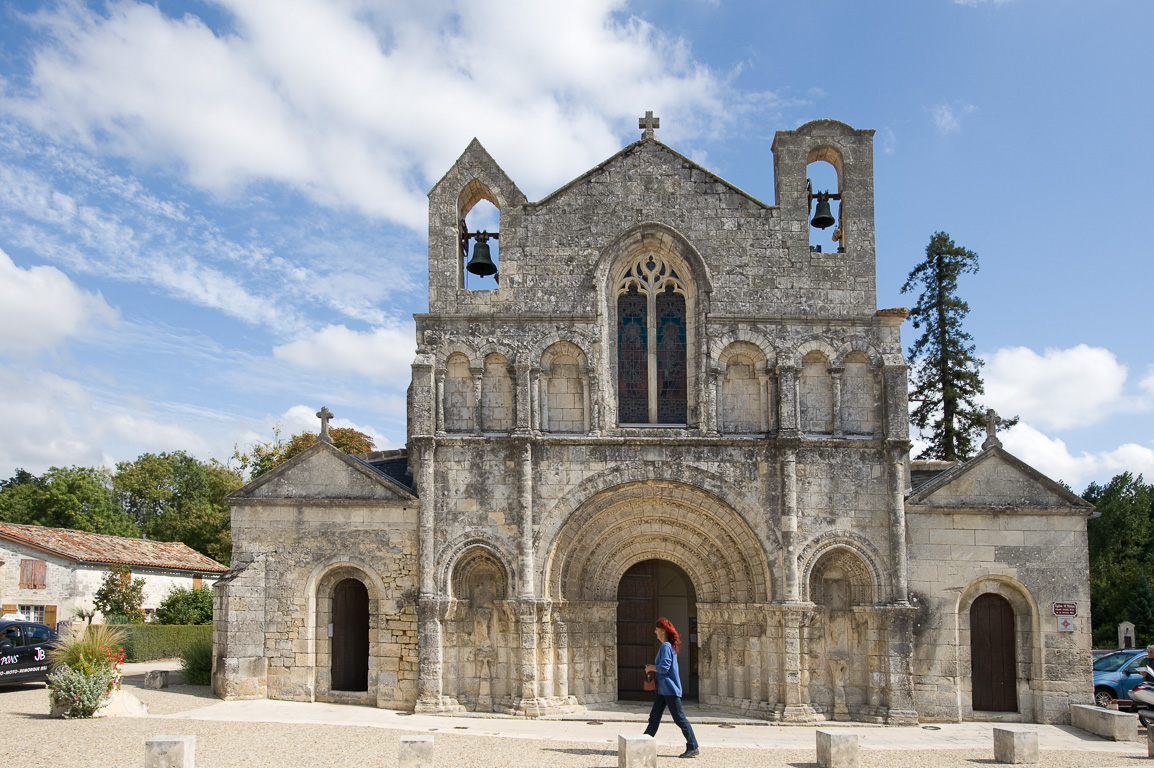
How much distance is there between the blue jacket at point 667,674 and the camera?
1230 cm

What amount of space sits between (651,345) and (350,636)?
8.04 meters

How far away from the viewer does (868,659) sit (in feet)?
54.0

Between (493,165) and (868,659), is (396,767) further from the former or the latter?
(493,165)

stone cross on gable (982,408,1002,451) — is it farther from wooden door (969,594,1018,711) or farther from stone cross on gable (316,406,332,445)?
stone cross on gable (316,406,332,445)

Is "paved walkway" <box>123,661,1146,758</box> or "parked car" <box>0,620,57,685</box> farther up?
"parked car" <box>0,620,57,685</box>

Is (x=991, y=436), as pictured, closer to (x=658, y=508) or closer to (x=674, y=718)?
(x=658, y=508)

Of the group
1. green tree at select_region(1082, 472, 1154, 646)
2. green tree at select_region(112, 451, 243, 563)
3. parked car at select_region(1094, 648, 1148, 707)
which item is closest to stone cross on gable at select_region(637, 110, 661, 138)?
parked car at select_region(1094, 648, 1148, 707)

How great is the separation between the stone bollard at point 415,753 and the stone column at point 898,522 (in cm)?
942

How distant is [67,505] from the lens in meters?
47.2

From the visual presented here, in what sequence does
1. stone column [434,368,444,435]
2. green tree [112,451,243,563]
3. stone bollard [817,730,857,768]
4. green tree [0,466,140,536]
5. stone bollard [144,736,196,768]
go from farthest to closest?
green tree [112,451,243,563]
green tree [0,466,140,536]
stone column [434,368,444,435]
stone bollard [817,730,857,768]
stone bollard [144,736,196,768]

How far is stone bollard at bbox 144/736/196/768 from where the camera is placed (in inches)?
396

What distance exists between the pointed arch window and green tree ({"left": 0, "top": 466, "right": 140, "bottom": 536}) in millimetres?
39732

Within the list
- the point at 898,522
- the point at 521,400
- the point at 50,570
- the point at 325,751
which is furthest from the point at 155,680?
the point at 50,570

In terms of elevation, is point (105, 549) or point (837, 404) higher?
point (837, 404)
